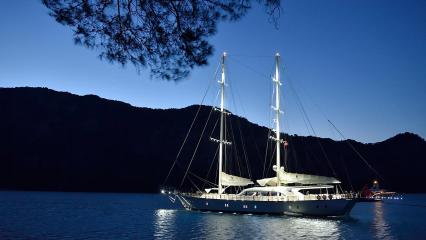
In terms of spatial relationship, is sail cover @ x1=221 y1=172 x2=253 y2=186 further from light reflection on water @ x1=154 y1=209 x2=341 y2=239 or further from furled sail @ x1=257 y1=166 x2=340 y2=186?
light reflection on water @ x1=154 y1=209 x2=341 y2=239

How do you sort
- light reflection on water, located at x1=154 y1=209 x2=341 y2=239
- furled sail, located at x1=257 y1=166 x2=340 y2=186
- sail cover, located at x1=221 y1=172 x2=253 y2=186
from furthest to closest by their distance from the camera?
A: sail cover, located at x1=221 y1=172 x2=253 y2=186 < furled sail, located at x1=257 y1=166 x2=340 y2=186 < light reflection on water, located at x1=154 y1=209 x2=341 y2=239

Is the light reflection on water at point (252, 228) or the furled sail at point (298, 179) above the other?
the furled sail at point (298, 179)

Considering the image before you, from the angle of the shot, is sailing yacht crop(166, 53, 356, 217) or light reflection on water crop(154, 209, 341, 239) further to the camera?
sailing yacht crop(166, 53, 356, 217)

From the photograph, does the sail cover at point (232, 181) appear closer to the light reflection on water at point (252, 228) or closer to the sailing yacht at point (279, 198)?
the sailing yacht at point (279, 198)

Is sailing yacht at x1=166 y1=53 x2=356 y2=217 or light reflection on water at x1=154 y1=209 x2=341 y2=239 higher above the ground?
sailing yacht at x1=166 y1=53 x2=356 y2=217

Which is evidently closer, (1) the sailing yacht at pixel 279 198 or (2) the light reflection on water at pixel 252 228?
(2) the light reflection on water at pixel 252 228

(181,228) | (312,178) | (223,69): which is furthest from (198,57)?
(223,69)

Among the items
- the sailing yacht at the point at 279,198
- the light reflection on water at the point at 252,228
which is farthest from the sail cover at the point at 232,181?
the light reflection on water at the point at 252,228

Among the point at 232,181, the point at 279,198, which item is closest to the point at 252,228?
the point at 279,198

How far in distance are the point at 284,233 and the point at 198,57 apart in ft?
115

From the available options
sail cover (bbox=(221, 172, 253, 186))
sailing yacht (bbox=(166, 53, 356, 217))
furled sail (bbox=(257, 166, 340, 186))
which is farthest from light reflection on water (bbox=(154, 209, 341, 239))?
furled sail (bbox=(257, 166, 340, 186))

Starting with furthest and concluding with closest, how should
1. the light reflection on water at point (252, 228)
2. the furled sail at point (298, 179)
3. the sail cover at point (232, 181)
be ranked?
the sail cover at point (232, 181), the furled sail at point (298, 179), the light reflection on water at point (252, 228)

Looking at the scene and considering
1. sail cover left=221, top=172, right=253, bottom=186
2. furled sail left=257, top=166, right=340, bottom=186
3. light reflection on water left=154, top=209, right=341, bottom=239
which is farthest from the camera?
sail cover left=221, top=172, right=253, bottom=186

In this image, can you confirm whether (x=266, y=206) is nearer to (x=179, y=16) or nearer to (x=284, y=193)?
(x=284, y=193)
